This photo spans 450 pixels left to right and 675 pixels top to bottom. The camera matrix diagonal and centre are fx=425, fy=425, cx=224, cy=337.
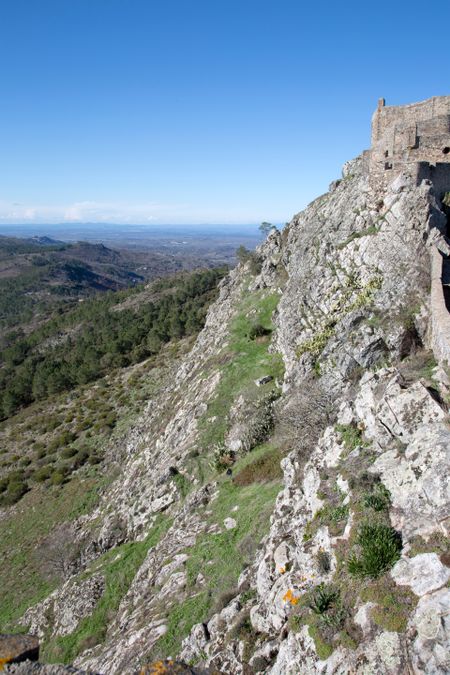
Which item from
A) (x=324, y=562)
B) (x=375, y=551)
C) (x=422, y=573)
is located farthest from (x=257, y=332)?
(x=422, y=573)

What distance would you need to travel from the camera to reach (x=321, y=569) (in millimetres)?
10547

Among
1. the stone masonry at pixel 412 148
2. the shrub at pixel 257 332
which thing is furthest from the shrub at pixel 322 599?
the shrub at pixel 257 332

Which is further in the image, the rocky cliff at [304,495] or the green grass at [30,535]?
the green grass at [30,535]

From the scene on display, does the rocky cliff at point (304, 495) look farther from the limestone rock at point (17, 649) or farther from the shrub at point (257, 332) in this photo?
the limestone rock at point (17, 649)

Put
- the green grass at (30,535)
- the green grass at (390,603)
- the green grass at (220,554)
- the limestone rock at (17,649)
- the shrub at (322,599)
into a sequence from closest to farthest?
the limestone rock at (17,649), the green grass at (390,603), the shrub at (322,599), the green grass at (220,554), the green grass at (30,535)

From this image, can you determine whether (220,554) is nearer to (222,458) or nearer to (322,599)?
(222,458)

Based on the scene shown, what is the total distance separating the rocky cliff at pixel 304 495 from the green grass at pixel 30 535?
240 centimetres

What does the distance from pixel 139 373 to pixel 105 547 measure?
37.9 metres

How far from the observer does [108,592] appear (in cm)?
2012

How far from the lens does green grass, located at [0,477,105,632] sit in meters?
25.4

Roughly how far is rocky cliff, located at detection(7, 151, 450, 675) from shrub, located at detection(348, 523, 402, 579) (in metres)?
0.03

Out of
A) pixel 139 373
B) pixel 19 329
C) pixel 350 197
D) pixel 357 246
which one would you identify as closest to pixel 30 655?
pixel 357 246

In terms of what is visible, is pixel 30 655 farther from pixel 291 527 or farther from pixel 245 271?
pixel 245 271

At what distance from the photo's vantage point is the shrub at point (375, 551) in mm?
9141
